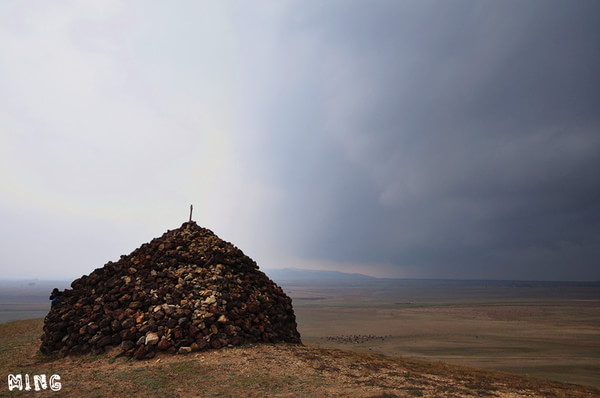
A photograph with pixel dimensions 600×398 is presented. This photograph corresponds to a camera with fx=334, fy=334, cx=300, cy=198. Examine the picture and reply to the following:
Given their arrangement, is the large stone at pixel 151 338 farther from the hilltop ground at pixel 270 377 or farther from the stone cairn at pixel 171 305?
the hilltop ground at pixel 270 377

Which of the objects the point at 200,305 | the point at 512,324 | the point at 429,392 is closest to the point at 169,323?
the point at 200,305

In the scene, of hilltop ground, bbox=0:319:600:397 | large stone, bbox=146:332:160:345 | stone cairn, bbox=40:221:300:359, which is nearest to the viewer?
hilltop ground, bbox=0:319:600:397

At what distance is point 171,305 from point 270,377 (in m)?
5.29

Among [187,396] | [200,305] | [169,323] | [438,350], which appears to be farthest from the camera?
[438,350]

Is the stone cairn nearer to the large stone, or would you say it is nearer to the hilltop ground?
the large stone

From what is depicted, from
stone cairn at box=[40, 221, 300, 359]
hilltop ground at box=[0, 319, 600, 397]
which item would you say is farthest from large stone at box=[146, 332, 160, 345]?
hilltop ground at box=[0, 319, 600, 397]

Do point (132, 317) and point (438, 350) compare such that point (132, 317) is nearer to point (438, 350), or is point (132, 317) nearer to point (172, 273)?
point (172, 273)

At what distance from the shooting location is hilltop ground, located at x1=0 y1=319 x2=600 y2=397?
877 cm

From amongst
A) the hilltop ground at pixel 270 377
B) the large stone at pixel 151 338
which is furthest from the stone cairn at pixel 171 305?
the hilltop ground at pixel 270 377

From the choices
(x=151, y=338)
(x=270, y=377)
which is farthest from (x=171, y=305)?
(x=270, y=377)

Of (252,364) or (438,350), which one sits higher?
(252,364)

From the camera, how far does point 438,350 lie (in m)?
30.2

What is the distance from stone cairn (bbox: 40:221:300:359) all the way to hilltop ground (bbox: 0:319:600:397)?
2.13 feet

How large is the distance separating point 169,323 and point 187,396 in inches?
170
